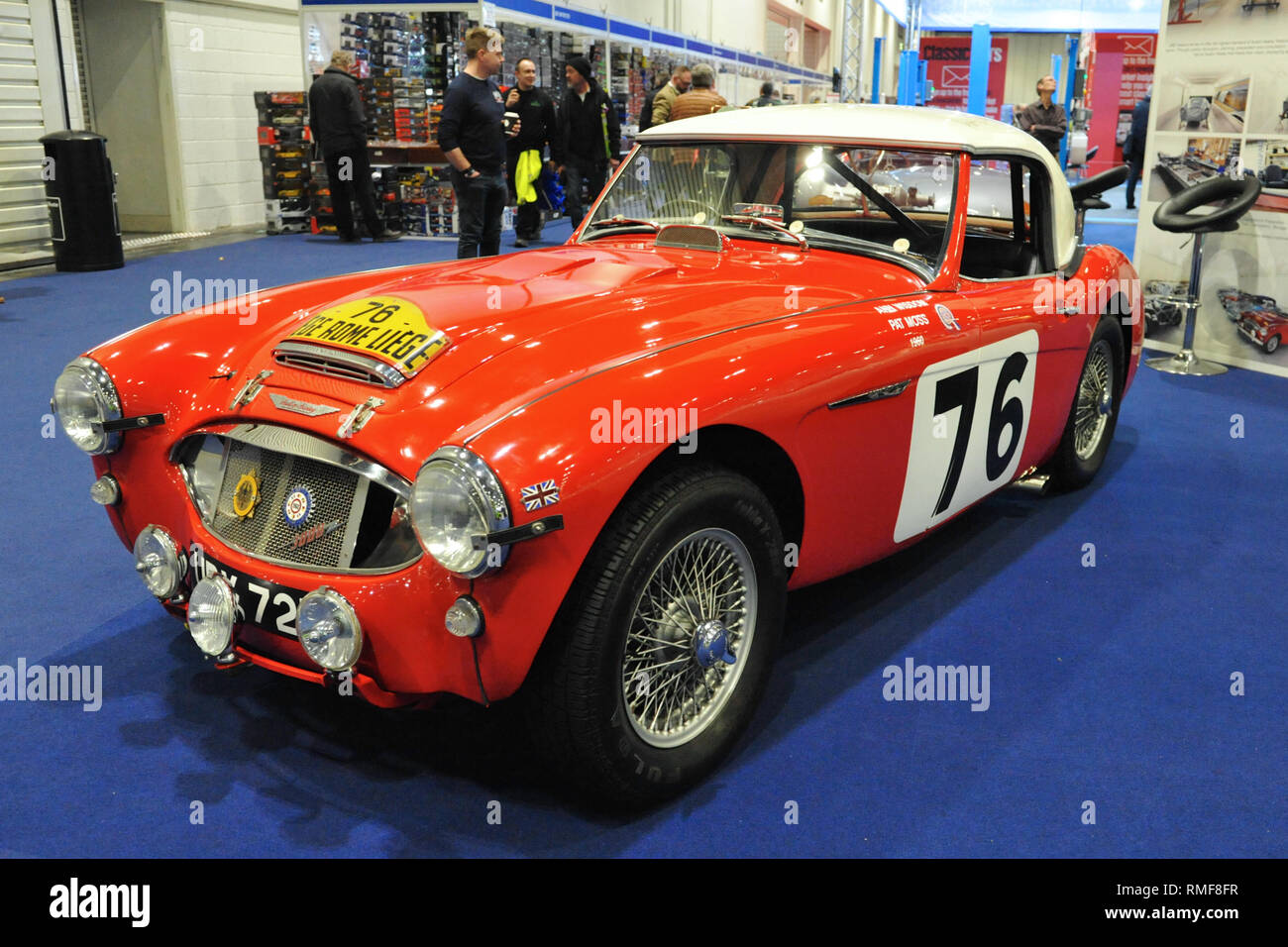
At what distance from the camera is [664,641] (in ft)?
7.90

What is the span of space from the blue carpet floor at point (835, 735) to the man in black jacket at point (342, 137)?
7970mm

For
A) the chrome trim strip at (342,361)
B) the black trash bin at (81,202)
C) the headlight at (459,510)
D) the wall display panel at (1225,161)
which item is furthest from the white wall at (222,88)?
the headlight at (459,510)

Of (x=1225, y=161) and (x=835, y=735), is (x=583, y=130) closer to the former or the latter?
(x=1225, y=161)

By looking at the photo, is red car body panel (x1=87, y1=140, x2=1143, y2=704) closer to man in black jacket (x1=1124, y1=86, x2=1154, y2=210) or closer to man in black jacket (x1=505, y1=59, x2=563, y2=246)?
man in black jacket (x1=505, y1=59, x2=563, y2=246)

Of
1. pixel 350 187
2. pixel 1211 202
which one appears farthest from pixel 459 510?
pixel 350 187

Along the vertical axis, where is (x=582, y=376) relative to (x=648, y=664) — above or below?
above

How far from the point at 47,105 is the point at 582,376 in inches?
422

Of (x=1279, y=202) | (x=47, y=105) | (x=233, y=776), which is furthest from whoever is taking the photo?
(x=47, y=105)

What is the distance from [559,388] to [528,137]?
9576mm

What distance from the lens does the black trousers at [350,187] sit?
11469 mm
